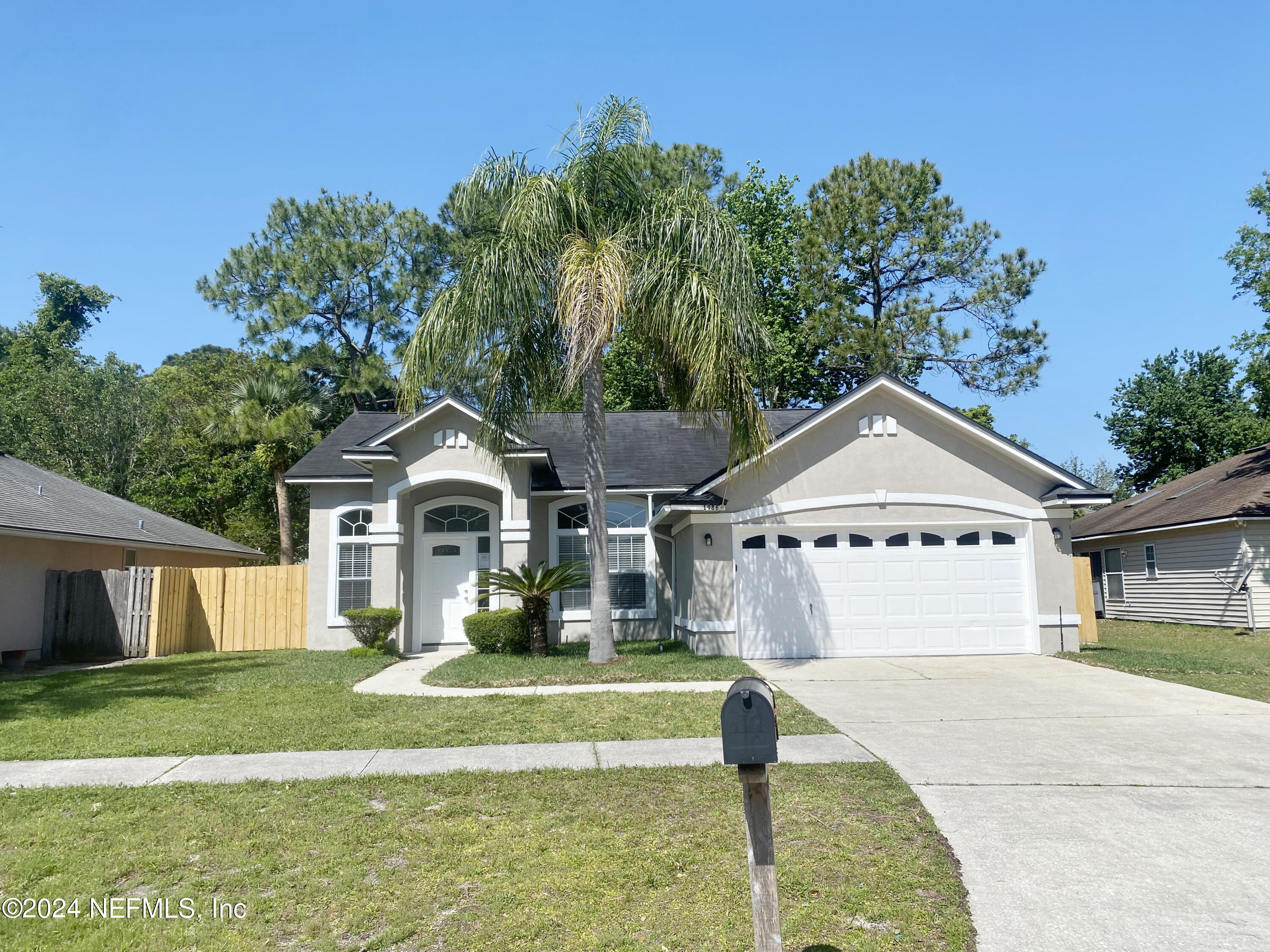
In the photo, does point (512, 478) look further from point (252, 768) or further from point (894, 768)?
point (894, 768)

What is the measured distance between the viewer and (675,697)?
35.2 feet

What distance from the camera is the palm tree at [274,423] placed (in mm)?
25344

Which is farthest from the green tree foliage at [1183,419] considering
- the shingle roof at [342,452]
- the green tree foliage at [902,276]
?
the shingle roof at [342,452]

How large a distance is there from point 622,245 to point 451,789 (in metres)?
9.15

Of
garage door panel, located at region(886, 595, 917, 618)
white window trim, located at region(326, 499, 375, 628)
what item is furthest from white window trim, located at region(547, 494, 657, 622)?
garage door panel, located at region(886, 595, 917, 618)

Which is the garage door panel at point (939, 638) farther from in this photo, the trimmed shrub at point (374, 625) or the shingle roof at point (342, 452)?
the shingle roof at point (342, 452)

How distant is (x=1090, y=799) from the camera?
249 inches

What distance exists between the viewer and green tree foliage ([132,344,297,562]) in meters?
32.0

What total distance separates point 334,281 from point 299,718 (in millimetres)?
30467

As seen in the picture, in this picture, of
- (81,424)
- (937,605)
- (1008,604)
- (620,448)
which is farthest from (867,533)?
(81,424)

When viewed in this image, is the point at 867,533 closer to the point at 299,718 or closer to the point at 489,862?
the point at 299,718

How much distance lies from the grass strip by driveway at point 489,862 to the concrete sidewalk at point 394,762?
0.94 feet

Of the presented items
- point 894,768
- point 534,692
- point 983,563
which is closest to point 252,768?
point 534,692

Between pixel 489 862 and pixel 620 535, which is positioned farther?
pixel 620 535
